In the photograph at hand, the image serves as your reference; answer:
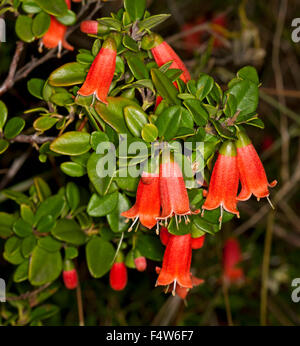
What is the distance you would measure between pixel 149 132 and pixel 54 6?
0.38m

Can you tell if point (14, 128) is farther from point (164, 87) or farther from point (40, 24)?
point (164, 87)

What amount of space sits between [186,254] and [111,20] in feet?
1.44

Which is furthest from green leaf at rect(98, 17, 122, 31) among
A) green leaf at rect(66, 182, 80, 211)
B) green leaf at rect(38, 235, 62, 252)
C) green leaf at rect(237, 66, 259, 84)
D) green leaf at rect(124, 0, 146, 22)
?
green leaf at rect(38, 235, 62, 252)

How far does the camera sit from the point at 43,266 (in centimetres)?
98

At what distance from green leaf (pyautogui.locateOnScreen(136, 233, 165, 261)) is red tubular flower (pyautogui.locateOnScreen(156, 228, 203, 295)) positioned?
0.35ft

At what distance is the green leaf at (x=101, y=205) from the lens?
85 centimetres

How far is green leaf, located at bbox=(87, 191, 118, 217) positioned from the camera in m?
0.85

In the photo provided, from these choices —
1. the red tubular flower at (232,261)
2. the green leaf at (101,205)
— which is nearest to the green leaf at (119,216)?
the green leaf at (101,205)

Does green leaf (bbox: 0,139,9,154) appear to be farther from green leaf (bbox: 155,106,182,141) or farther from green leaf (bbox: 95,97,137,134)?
green leaf (bbox: 155,106,182,141)

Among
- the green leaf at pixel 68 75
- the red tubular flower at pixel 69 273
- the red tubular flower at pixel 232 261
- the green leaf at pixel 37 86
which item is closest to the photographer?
the green leaf at pixel 68 75

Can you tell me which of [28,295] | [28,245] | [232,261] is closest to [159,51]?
[28,245]

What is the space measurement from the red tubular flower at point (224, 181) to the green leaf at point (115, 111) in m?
0.16

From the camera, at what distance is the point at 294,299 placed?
1968mm

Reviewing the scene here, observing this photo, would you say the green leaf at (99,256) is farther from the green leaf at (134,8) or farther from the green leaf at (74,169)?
the green leaf at (134,8)
